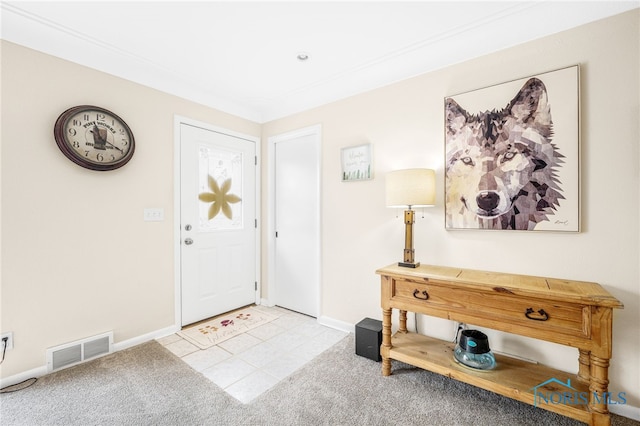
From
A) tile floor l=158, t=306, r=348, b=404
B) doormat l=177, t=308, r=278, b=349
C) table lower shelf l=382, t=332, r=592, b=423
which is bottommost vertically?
tile floor l=158, t=306, r=348, b=404

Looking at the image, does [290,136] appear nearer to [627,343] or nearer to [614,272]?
[614,272]

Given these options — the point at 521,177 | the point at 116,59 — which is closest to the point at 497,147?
the point at 521,177

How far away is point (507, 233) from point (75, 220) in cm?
312

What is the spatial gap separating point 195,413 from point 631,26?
332cm

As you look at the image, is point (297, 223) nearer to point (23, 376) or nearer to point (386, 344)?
point (386, 344)

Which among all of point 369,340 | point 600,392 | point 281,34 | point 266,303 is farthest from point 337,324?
point 281,34

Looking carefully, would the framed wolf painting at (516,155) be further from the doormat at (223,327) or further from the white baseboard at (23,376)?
the white baseboard at (23,376)

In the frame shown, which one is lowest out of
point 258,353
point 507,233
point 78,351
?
point 258,353

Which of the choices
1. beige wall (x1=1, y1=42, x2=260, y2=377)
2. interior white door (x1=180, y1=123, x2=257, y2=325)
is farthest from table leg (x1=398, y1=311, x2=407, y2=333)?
beige wall (x1=1, y1=42, x2=260, y2=377)

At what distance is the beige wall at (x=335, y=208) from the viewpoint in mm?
1622

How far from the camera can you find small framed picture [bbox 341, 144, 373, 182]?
257cm

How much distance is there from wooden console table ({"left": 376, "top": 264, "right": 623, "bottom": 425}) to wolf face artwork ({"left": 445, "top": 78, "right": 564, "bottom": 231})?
397mm

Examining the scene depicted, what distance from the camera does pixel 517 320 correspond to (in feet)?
5.10

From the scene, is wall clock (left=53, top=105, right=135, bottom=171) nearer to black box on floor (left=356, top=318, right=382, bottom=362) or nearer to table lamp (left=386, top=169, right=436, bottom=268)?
table lamp (left=386, top=169, right=436, bottom=268)
